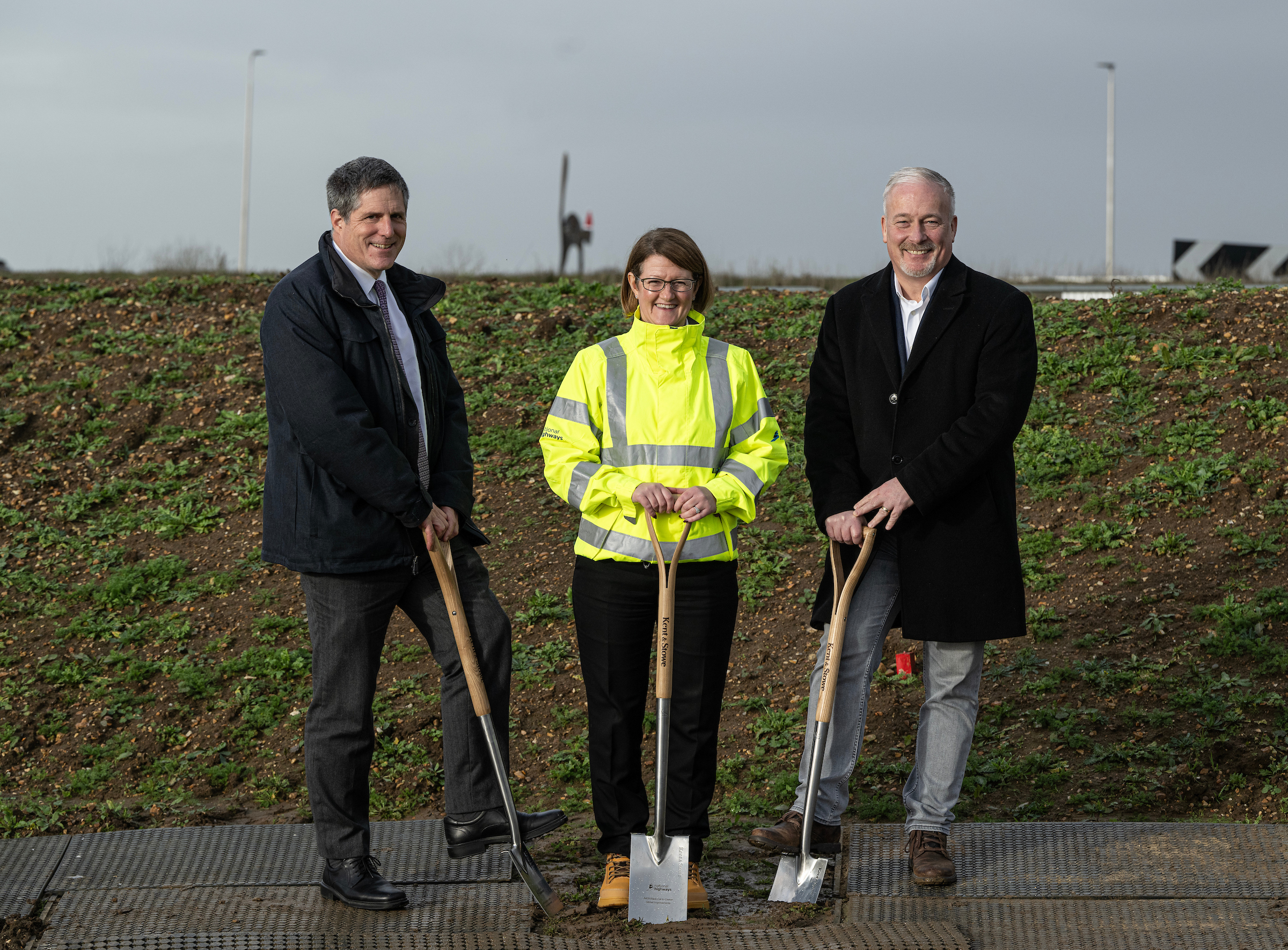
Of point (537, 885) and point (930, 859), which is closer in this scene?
point (537, 885)

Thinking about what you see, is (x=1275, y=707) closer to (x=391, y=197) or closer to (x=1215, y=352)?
(x=1215, y=352)

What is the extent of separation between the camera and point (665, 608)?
3.68 metres

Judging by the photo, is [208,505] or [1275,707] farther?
[208,505]

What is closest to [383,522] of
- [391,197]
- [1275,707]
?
[391,197]

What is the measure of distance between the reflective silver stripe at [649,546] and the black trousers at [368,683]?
49cm

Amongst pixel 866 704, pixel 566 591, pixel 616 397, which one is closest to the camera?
pixel 616 397

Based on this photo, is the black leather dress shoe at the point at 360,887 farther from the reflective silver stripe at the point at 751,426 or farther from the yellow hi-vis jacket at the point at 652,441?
the reflective silver stripe at the point at 751,426

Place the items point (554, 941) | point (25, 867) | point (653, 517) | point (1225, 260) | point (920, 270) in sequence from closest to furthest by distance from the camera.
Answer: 1. point (554, 941)
2. point (653, 517)
3. point (920, 270)
4. point (25, 867)
5. point (1225, 260)

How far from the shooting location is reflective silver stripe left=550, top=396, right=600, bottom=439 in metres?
3.83

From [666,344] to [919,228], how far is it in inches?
34.4

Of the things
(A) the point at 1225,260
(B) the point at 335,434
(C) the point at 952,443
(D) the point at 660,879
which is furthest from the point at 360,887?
(A) the point at 1225,260

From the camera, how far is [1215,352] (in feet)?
25.4

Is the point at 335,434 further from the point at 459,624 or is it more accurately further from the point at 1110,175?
the point at 1110,175

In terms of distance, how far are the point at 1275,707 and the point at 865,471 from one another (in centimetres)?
239
